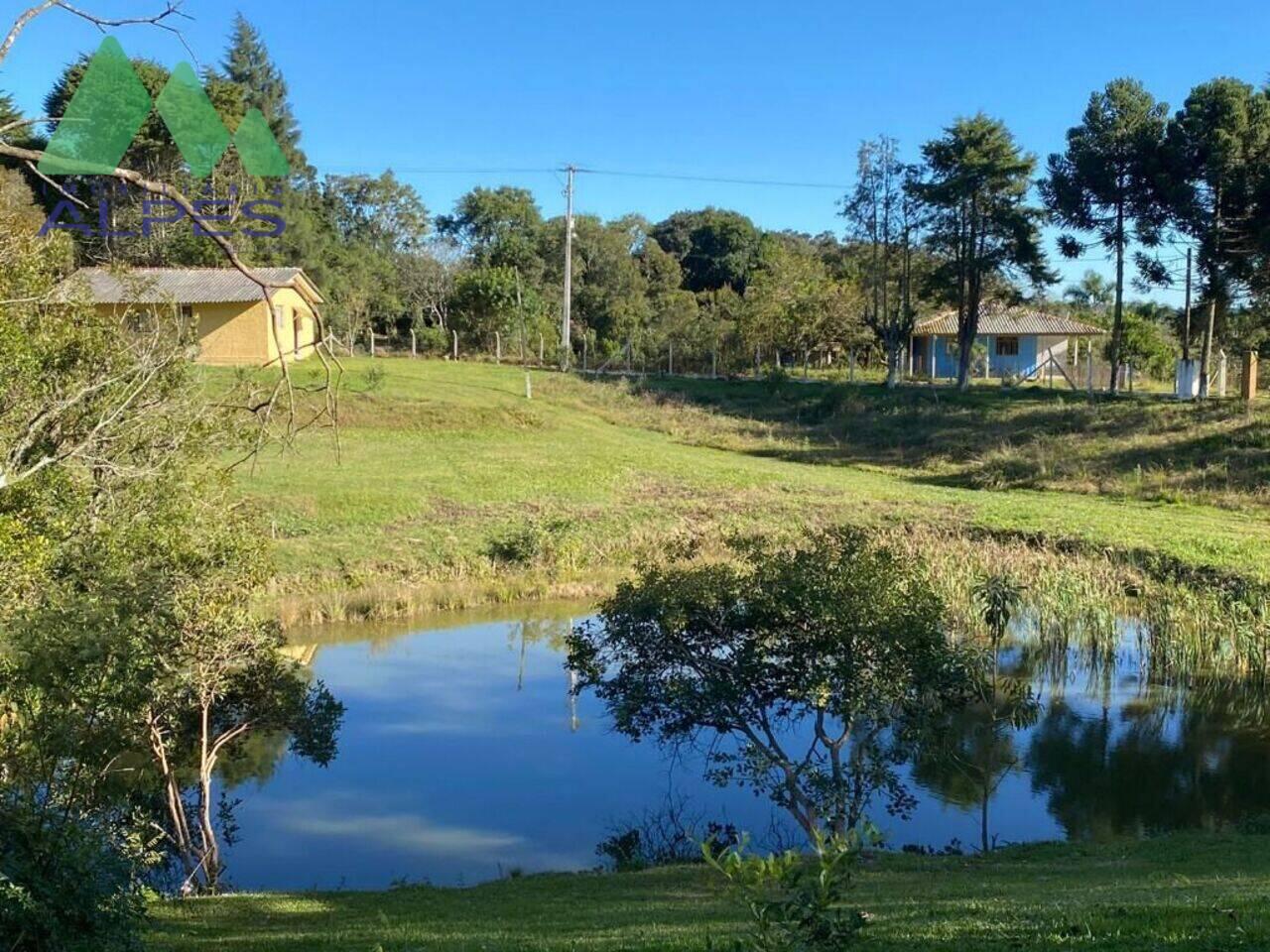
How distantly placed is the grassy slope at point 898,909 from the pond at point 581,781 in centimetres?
182

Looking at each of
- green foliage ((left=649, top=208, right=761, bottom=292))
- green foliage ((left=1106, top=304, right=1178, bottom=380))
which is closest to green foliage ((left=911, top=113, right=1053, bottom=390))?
green foliage ((left=1106, top=304, right=1178, bottom=380))

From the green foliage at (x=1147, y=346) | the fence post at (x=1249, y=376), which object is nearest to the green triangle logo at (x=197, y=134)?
the fence post at (x=1249, y=376)

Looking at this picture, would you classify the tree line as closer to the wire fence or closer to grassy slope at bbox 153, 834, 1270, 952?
the wire fence

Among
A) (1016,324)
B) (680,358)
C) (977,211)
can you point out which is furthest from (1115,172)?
(680,358)

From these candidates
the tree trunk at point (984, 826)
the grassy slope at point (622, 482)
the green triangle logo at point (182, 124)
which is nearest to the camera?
the tree trunk at point (984, 826)

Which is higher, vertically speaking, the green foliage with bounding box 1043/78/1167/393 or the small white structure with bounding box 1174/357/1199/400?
the green foliage with bounding box 1043/78/1167/393

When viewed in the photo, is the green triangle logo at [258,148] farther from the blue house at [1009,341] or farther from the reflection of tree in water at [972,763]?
the reflection of tree in water at [972,763]

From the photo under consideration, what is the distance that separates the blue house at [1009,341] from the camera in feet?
190

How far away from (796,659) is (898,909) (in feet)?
16.7

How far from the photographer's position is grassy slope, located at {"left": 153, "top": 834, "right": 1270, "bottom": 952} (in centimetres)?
655

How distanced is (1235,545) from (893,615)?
640 inches

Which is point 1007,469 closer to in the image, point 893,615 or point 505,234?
point 893,615

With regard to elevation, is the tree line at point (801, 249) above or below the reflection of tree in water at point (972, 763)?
above

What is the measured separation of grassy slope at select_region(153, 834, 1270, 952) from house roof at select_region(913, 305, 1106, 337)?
161 ft
